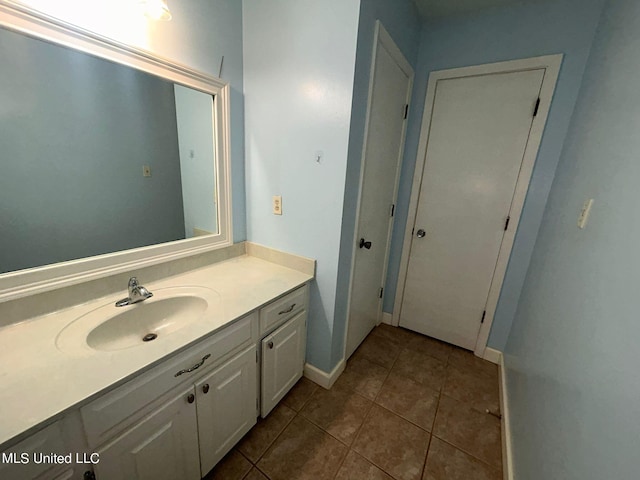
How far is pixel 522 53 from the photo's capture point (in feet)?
5.11

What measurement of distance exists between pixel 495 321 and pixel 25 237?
269 centimetres

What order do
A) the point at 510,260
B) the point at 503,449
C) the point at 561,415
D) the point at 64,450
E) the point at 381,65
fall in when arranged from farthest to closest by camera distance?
the point at 510,260, the point at 381,65, the point at 503,449, the point at 561,415, the point at 64,450

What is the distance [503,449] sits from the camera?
4.23 feet

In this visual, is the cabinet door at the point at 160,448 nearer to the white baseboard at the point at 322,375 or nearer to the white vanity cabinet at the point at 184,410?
the white vanity cabinet at the point at 184,410

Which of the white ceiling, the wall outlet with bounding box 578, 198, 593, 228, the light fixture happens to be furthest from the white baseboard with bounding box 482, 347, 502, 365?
the light fixture

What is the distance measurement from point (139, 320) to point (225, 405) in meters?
0.52

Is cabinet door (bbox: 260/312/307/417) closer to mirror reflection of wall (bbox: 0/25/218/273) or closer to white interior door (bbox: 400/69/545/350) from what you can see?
mirror reflection of wall (bbox: 0/25/218/273)

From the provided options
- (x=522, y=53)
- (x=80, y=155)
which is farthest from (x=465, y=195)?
(x=80, y=155)

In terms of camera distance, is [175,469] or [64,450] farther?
[175,469]

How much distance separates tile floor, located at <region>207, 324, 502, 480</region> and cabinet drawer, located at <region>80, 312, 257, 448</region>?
2.04ft

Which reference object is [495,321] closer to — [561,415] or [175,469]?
[561,415]

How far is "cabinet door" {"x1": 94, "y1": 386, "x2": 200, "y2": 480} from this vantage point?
73 centimetres

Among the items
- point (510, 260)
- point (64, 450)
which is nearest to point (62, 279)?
point (64, 450)

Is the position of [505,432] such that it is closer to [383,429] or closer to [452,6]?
[383,429]
